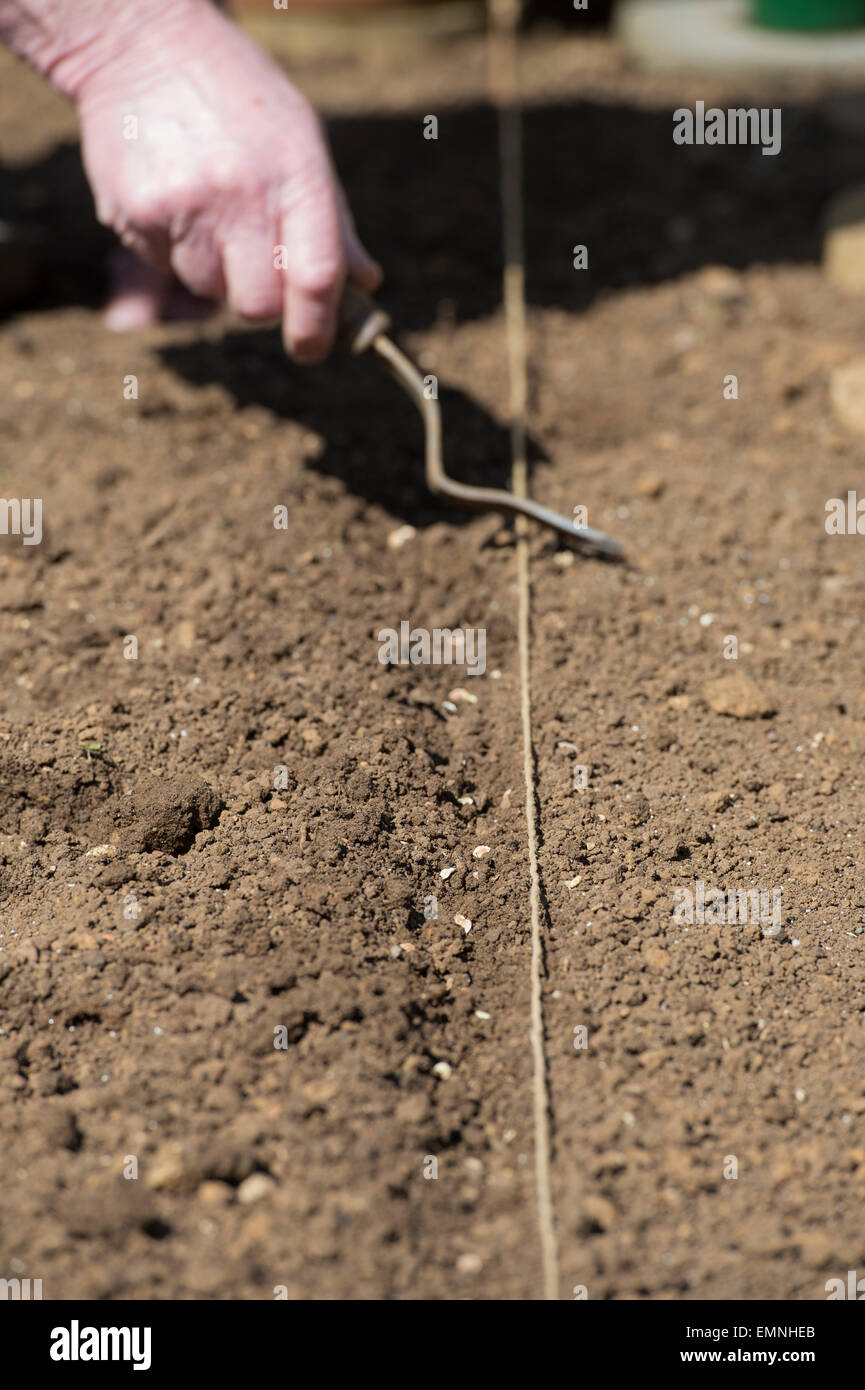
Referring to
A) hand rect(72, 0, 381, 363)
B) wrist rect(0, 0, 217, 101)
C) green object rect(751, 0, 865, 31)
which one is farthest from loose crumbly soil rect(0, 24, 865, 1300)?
green object rect(751, 0, 865, 31)

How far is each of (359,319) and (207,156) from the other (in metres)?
0.39

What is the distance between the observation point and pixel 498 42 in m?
4.68

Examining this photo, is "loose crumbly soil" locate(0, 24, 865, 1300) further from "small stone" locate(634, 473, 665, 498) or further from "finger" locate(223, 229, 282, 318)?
"finger" locate(223, 229, 282, 318)

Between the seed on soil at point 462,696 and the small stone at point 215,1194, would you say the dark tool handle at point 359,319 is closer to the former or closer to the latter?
the seed on soil at point 462,696

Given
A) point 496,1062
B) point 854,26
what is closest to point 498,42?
point 854,26

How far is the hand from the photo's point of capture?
7.13ft

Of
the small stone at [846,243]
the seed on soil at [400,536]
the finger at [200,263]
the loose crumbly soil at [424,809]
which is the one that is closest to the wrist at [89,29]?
the finger at [200,263]

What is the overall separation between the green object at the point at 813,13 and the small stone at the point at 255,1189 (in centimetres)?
452

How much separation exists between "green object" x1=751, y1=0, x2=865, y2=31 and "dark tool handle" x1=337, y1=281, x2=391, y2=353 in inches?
121

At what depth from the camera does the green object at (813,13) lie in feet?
14.5

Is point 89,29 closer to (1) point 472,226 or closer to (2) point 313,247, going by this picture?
(2) point 313,247
